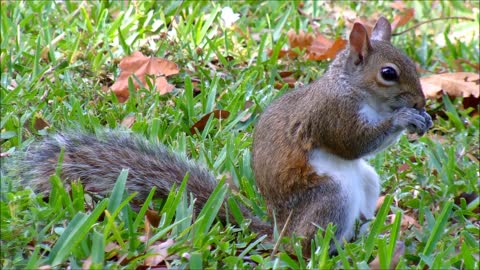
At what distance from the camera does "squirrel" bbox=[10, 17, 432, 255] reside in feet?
9.78

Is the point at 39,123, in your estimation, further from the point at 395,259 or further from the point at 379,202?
the point at 395,259

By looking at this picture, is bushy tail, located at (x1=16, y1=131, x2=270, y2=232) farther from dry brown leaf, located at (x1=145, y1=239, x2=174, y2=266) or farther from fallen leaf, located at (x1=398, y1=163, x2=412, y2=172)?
fallen leaf, located at (x1=398, y1=163, x2=412, y2=172)

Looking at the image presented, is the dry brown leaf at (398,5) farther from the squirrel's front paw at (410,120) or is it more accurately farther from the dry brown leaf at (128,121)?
the squirrel's front paw at (410,120)

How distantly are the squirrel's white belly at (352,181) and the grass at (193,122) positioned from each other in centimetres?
9

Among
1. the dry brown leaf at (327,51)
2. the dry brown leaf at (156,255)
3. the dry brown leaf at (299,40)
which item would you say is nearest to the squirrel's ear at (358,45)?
the dry brown leaf at (156,255)

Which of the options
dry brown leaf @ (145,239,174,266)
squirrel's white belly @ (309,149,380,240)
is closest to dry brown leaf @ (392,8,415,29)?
squirrel's white belly @ (309,149,380,240)

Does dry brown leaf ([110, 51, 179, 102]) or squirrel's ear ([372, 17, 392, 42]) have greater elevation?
squirrel's ear ([372, 17, 392, 42])

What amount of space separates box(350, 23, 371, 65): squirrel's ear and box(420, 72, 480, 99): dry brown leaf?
1323 mm

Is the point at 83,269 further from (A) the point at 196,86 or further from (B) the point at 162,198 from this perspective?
(A) the point at 196,86

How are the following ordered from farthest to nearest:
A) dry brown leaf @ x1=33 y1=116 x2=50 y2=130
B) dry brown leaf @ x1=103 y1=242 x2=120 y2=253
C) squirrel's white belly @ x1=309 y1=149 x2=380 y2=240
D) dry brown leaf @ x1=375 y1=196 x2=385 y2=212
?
dry brown leaf @ x1=33 y1=116 x2=50 y2=130 → dry brown leaf @ x1=375 y1=196 x2=385 y2=212 → squirrel's white belly @ x1=309 y1=149 x2=380 y2=240 → dry brown leaf @ x1=103 y1=242 x2=120 y2=253

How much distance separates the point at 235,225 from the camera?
3.04m

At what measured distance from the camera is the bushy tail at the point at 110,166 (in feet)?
9.75

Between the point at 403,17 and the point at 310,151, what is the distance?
2420mm

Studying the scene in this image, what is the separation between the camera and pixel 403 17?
5246 mm
